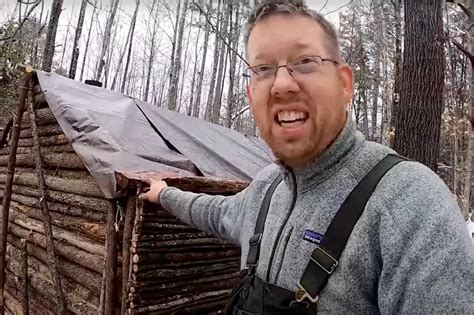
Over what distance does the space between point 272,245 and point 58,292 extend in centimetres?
379

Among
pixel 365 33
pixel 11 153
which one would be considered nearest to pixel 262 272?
pixel 11 153

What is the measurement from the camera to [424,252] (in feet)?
3.85

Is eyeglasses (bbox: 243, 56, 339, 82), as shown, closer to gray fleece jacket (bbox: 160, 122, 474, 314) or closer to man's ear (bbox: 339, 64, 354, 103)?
man's ear (bbox: 339, 64, 354, 103)

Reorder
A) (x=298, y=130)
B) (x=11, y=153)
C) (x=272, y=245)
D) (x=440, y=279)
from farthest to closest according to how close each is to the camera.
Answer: (x=11, y=153)
(x=272, y=245)
(x=298, y=130)
(x=440, y=279)

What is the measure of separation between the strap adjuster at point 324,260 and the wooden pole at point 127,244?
8.32 feet

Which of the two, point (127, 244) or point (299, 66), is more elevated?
point (299, 66)

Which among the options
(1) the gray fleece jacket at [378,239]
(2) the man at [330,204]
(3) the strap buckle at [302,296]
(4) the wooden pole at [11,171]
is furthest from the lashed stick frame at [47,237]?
(3) the strap buckle at [302,296]

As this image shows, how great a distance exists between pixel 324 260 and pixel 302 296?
0.52 feet

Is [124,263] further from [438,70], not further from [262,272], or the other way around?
[438,70]

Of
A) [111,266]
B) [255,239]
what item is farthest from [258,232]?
[111,266]

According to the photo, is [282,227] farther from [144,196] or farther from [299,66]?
[144,196]

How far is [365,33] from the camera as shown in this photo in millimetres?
28781

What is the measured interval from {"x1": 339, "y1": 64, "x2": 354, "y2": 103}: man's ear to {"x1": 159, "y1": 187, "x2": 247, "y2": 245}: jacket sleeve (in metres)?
0.96

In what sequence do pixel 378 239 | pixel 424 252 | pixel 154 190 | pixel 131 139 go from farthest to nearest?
pixel 131 139 < pixel 154 190 < pixel 378 239 < pixel 424 252
